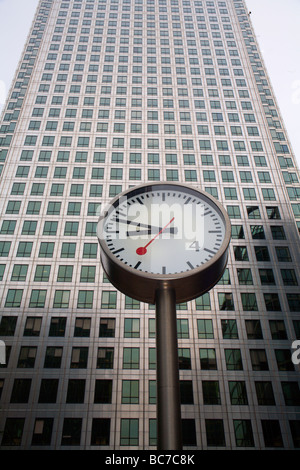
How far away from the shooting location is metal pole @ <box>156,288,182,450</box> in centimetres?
345

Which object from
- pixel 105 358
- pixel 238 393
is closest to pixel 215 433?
pixel 238 393

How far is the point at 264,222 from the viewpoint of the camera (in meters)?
33.0

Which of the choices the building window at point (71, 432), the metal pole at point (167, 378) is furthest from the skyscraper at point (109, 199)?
the metal pole at point (167, 378)

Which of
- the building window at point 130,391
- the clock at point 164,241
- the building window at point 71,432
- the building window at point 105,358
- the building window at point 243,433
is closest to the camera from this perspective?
the clock at point 164,241

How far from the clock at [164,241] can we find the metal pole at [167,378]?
26cm

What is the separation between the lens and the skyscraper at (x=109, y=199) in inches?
952

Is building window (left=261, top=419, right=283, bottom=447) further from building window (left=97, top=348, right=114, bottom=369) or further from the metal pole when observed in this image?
the metal pole

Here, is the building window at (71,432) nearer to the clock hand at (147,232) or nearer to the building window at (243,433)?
the building window at (243,433)

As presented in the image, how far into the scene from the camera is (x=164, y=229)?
4.71 metres

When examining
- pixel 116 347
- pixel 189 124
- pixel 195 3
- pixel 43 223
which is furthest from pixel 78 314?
pixel 195 3

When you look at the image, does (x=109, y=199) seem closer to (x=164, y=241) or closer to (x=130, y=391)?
(x=130, y=391)

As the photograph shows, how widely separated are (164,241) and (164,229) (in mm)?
190

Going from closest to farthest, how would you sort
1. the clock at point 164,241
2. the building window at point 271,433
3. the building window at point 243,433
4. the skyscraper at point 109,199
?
the clock at point 164,241 → the building window at point 243,433 → the building window at point 271,433 → the skyscraper at point 109,199
